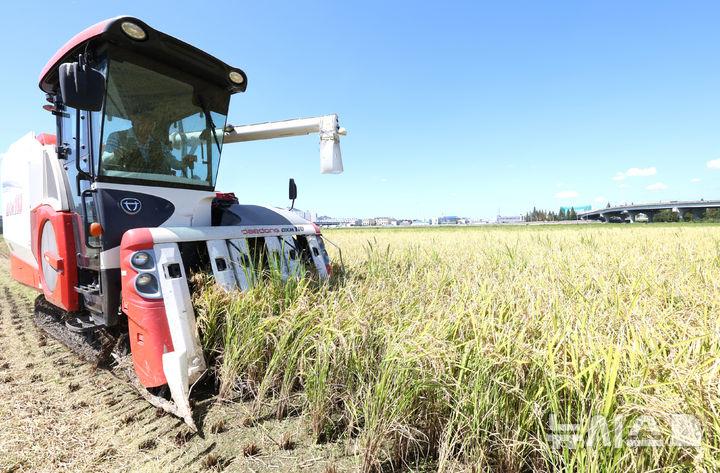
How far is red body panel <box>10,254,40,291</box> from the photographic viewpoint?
3931mm

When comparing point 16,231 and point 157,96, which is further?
point 16,231

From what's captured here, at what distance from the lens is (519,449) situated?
1.44 m

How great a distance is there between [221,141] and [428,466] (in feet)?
11.6

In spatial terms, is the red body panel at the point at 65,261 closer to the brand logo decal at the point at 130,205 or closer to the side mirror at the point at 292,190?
the brand logo decal at the point at 130,205

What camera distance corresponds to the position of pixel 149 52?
9.45 ft

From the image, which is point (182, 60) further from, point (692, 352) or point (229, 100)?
point (692, 352)

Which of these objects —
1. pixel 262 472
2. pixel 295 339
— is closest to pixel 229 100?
pixel 295 339

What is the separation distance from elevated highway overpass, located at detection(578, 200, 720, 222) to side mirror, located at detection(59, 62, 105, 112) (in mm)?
88981

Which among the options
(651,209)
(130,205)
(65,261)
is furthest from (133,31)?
(651,209)

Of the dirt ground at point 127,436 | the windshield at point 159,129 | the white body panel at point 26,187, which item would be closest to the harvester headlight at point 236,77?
the windshield at point 159,129

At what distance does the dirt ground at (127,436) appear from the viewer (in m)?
1.70

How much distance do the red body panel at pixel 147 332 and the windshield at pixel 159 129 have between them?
1.03 meters

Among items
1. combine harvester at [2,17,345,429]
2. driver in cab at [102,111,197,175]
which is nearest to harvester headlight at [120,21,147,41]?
combine harvester at [2,17,345,429]

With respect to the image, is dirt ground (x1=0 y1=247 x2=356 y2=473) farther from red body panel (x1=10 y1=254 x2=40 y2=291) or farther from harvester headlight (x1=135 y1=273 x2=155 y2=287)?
red body panel (x1=10 y1=254 x2=40 y2=291)
